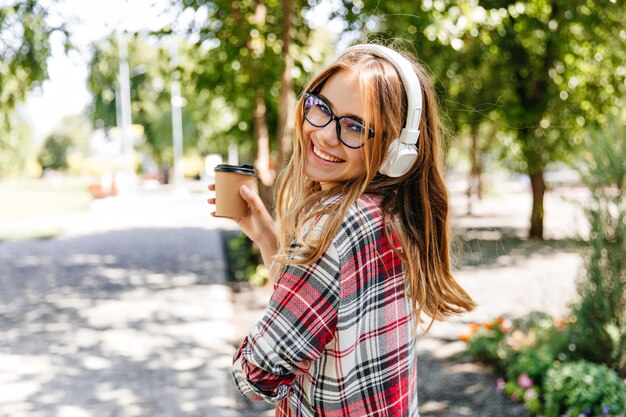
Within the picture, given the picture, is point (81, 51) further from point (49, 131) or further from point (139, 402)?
point (49, 131)

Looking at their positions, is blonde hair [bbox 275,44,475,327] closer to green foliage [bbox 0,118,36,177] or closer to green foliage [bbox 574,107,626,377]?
green foliage [bbox 574,107,626,377]

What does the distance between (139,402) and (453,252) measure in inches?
127

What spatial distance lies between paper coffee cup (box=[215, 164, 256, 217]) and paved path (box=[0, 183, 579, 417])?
2.28ft

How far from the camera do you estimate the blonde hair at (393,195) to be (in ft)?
3.89

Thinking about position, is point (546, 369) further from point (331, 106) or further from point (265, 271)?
point (265, 271)

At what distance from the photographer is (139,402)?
4.10m

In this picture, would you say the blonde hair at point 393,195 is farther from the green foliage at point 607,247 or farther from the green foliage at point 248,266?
the green foliage at point 248,266

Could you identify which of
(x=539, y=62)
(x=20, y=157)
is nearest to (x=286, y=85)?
(x=539, y=62)

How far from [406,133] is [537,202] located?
12.9 meters

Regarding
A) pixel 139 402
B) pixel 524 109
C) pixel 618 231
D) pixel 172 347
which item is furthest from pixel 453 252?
pixel 524 109

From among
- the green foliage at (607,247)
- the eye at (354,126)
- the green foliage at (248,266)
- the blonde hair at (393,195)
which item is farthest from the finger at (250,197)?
the green foliage at (248,266)

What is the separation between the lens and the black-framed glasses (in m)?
1.25

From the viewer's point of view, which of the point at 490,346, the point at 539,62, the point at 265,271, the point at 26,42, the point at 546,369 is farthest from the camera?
the point at 539,62

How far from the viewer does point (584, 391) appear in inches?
133
